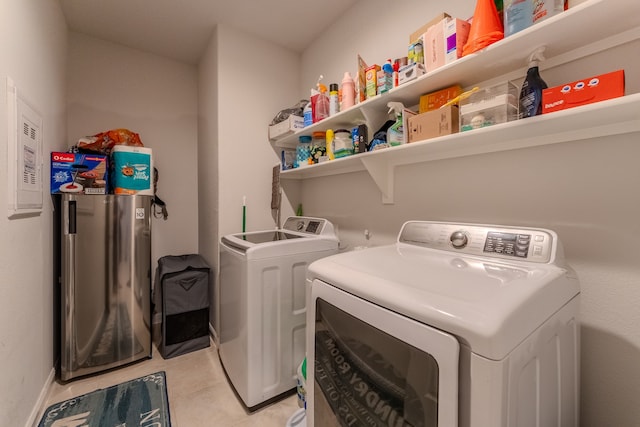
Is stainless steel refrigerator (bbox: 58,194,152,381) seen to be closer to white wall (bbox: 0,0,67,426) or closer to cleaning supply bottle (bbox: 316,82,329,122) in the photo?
white wall (bbox: 0,0,67,426)

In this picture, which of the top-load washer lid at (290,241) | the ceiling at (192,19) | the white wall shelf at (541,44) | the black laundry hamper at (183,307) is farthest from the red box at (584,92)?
the black laundry hamper at (183,307)

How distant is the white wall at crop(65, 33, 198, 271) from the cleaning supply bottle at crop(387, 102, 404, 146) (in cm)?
229

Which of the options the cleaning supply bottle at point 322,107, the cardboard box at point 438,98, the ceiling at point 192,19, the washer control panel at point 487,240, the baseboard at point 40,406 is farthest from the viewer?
the ceiling at point 192,19

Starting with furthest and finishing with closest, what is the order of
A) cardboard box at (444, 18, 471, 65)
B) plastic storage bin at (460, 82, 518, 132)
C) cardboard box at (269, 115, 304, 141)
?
1. cardboard box at (269, 115, 304, 141)
2. cardboard box at (444, 18, 471, 65)
3. plastic storage bin at (460, 82, 518, 132)

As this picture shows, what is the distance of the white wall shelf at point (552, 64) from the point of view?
0.79m

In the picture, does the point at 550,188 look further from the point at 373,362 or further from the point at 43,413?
the point at 43,413

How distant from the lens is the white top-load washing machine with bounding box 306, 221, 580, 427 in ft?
1.80

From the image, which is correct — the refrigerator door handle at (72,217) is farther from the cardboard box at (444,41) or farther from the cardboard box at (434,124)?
the cardboard box at (444,41)

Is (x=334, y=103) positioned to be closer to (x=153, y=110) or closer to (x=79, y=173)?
(x=79, y=173)

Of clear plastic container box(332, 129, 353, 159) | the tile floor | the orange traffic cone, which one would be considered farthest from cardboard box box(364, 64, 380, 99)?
the tile floor

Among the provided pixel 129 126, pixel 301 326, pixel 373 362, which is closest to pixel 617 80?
pixel 373 362

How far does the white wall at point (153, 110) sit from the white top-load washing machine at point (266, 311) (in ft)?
4.44

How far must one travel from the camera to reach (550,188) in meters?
1.04

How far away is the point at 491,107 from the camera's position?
3.27ft
